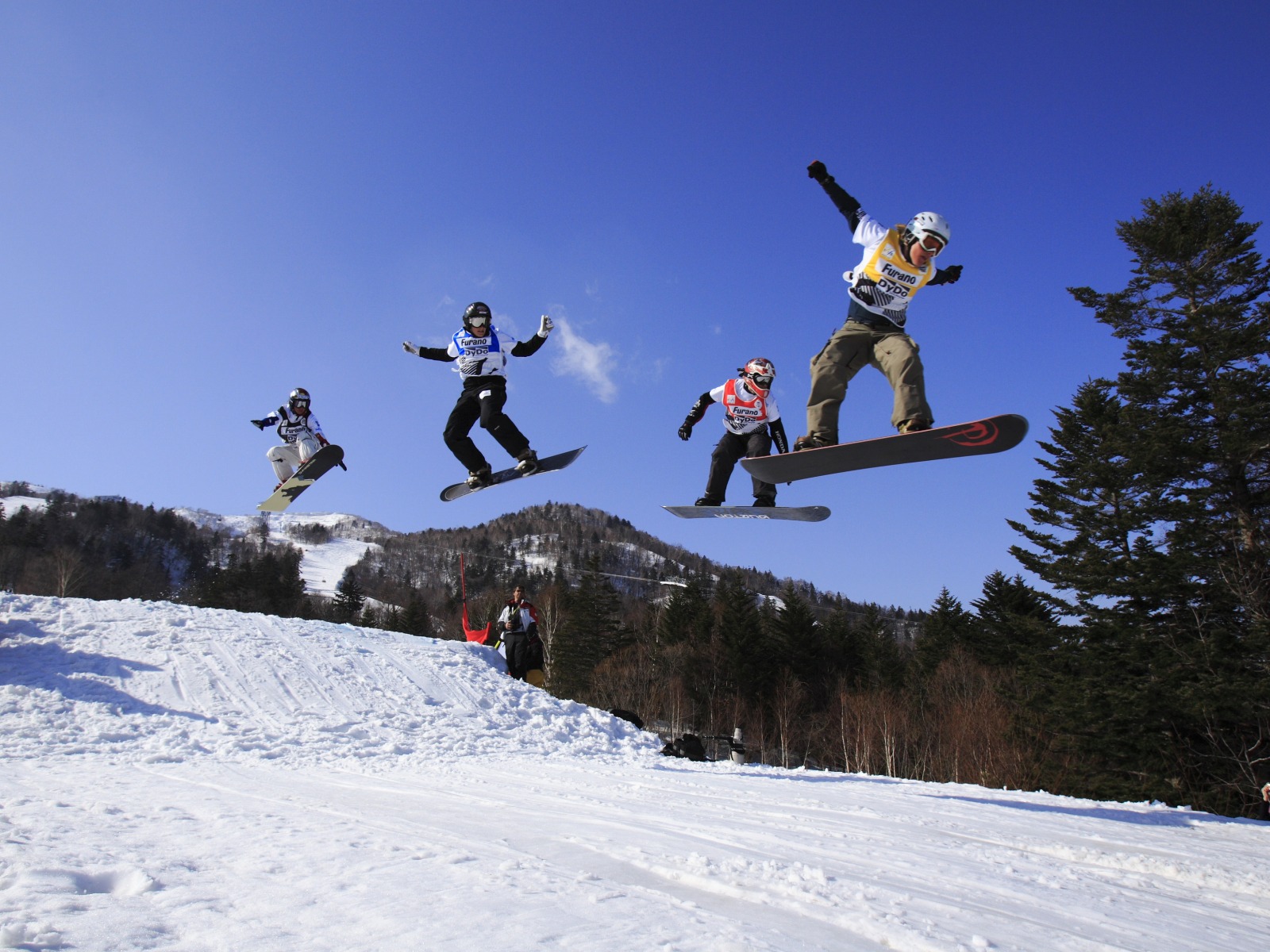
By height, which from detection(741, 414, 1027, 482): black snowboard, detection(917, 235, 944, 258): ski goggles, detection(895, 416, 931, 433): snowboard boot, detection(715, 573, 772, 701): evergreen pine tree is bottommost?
detection(741, 414, 1027, 482): black snowboard

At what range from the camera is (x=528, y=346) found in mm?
10328

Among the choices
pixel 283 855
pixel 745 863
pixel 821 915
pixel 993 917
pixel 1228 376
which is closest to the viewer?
pixel 821 915

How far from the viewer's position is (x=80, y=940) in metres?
2.59

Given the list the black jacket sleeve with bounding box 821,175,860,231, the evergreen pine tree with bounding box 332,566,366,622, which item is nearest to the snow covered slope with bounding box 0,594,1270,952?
the black jacket sleeve with bounding box 821,175,860,231

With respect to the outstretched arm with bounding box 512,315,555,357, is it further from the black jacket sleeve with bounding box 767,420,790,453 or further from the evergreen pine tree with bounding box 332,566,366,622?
the evergreen pine tree with bounding box 332,566,366,622

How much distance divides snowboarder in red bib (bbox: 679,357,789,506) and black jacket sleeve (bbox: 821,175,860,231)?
2878 millimetres

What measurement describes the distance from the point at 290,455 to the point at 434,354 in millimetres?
4063

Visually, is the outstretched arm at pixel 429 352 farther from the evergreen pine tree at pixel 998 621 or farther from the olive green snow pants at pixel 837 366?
the evergreen pine tree at pixel 998 621

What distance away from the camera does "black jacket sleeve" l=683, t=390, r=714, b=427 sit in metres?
10.2

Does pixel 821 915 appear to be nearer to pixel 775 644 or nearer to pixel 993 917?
pixel 993 917

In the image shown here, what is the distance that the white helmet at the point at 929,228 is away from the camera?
22.1ft

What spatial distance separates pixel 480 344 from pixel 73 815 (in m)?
7.03

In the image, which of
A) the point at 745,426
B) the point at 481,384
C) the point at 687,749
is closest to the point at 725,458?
the point at 745,426

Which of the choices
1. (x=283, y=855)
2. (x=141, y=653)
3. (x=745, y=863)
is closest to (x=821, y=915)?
(x=745, y=863)
